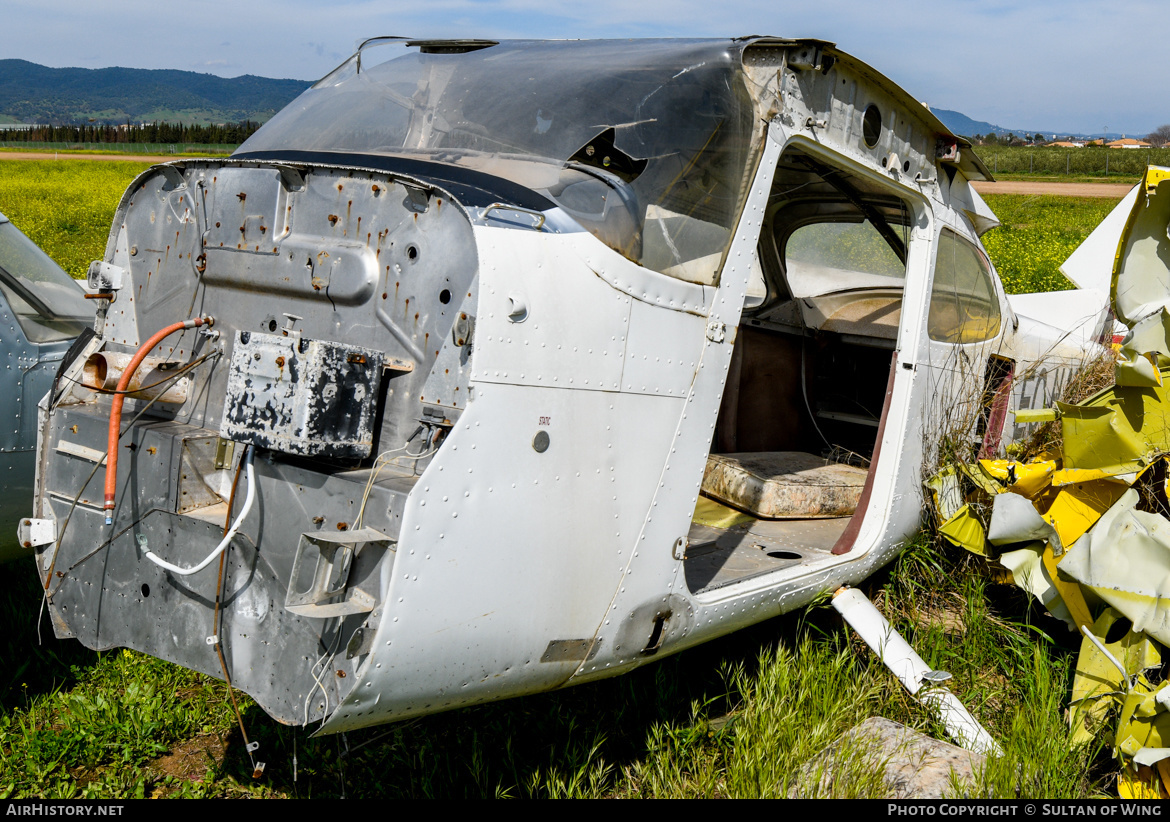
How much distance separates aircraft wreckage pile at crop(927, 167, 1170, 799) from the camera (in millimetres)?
3459

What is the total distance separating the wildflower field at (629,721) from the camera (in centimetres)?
343

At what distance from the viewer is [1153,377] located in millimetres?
3785

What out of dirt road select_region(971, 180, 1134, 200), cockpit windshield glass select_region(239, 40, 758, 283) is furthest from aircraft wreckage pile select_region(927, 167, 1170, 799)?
dirt road select_region(971, 180, 1134, 200)

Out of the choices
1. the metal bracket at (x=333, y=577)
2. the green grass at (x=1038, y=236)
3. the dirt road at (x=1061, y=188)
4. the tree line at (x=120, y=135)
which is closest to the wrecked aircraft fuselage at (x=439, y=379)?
the metal bracket at (x=333, y=577)

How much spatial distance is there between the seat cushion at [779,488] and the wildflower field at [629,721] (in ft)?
1.49

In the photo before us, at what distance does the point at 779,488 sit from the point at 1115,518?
1.46 meters

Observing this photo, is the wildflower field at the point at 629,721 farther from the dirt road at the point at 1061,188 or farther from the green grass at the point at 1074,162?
the green grass at the point at 1074,162

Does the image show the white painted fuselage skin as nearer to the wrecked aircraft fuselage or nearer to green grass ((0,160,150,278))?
the wrecked aircraft fuselage

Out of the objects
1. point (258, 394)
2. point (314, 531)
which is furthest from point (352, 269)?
point (314, 531)

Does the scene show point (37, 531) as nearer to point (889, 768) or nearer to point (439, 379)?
point (439, 379)

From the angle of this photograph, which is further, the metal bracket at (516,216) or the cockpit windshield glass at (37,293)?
the cockpit windshield glass at (37,293)

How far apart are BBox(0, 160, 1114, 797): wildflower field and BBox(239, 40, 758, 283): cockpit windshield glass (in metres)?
1.84

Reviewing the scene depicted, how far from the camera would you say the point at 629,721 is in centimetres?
377

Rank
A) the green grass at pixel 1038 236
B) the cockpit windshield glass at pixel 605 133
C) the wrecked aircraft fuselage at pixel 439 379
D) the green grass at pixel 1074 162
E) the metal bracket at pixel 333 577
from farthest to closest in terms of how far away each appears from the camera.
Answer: the green grass at pixel 1074 162 → the green grass at pixel 1038 236 → the cockpit windshield glass at pixel 605 133 → the wrecked aircraft fuselage at pixel 439 379 → the metal bracket at pixel 333 577
